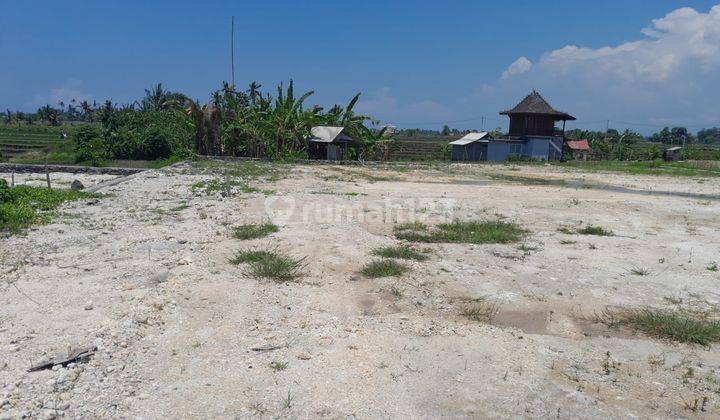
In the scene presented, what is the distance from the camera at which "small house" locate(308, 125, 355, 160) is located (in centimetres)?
2831


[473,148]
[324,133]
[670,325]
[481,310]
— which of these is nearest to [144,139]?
[324,133]

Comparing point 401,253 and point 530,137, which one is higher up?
point 530,137

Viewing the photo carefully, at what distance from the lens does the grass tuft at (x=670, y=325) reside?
429cm

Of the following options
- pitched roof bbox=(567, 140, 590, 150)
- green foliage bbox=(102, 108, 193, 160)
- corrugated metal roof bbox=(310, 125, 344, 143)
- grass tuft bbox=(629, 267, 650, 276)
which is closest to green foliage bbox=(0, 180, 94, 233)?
grass tuft bbox=(629, 267, 650, 276)

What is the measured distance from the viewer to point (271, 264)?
231 inches

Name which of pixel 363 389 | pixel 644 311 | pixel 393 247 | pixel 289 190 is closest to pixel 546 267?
pixel 644 311

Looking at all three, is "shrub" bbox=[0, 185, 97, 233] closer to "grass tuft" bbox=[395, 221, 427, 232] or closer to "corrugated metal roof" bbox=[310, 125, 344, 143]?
"grass tuft" bbox=[395, 221, 427, 232]

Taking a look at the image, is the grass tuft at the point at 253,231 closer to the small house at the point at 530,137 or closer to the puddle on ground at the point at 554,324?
the puddle on ground at the point at 554,324

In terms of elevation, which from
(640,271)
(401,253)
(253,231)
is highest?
(253,231)

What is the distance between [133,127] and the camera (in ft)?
92.9

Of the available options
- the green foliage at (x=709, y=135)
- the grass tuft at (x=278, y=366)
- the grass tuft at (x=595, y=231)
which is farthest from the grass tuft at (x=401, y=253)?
the green foliage at (x=709, y=135)

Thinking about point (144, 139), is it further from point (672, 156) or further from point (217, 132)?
point (672, 156)

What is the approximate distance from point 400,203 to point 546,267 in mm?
5613

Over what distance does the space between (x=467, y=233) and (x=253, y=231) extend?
3362 mm
